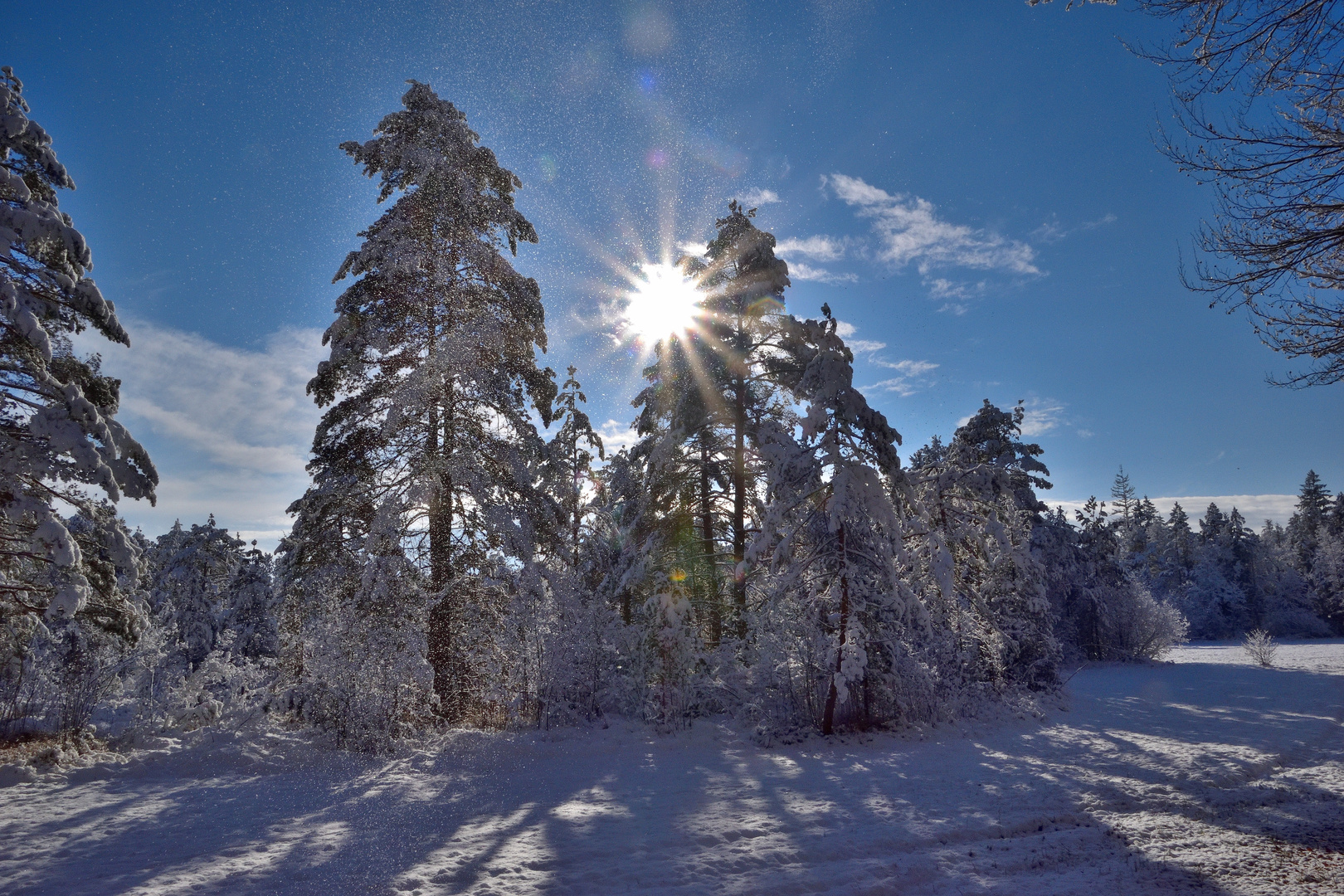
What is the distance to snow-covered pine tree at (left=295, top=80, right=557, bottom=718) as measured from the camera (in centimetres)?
1328

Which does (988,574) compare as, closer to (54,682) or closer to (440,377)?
(440,377)

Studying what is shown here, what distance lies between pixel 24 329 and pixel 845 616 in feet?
47.1

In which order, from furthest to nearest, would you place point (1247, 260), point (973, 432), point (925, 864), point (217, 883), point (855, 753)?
point (973, 432), point (855, 753), point (1247, 260), point (925, 864), point (217, 883)

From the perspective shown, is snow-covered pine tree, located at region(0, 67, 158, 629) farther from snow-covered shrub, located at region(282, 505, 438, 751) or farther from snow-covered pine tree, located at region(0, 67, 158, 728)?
snow-covered shrub, located at region(282, 505, 438, 751)

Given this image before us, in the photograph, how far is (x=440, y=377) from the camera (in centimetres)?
1348

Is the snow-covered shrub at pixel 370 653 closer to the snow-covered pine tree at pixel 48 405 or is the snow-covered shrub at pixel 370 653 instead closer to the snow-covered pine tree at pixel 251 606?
the snow-covered pine tree at pixel 48 405

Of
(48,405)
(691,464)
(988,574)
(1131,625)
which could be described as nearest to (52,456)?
(48,405)

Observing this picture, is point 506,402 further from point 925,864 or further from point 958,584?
point 958,584

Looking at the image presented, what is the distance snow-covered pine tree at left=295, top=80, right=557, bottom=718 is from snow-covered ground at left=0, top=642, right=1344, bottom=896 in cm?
401

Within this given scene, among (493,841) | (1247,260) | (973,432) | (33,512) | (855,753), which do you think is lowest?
(855,753)

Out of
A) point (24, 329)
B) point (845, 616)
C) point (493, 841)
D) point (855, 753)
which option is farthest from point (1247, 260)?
point (24, 329)

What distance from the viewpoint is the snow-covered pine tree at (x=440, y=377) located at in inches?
523

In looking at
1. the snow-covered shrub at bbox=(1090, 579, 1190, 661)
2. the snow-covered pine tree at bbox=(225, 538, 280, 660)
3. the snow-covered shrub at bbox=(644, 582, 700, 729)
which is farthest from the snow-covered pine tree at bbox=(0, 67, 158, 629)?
the snow-covered shrub at bbox=(1090, 579, 1190, 661)

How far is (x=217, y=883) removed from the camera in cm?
519
